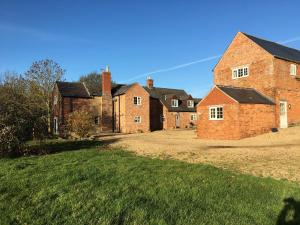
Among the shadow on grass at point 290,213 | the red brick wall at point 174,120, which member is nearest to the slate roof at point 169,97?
the red brick wall at point 174,120

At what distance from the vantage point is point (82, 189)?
733cm

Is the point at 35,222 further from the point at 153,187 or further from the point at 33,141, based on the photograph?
the point at 33,141

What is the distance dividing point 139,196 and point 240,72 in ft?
95.8

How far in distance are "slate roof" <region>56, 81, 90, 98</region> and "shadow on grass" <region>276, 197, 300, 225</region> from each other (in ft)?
115

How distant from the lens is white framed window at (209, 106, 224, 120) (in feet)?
84.2

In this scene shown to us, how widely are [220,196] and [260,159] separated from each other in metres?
6.65

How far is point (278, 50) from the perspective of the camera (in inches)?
1277

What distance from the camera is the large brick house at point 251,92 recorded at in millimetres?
24906

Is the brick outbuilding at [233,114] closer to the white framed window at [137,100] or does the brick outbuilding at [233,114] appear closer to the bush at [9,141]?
the white framed window at [137,100]

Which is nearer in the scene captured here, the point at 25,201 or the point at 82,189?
the point at 25,201

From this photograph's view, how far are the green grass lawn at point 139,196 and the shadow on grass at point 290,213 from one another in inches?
1.1

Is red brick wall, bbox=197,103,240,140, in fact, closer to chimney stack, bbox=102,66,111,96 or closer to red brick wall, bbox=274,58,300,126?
red brick wall, bbox=274,58,300,126

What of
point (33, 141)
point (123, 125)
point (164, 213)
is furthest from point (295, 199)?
point (123, 125)

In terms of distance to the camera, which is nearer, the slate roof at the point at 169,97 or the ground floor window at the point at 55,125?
the ground floor window at the point at 55,125
